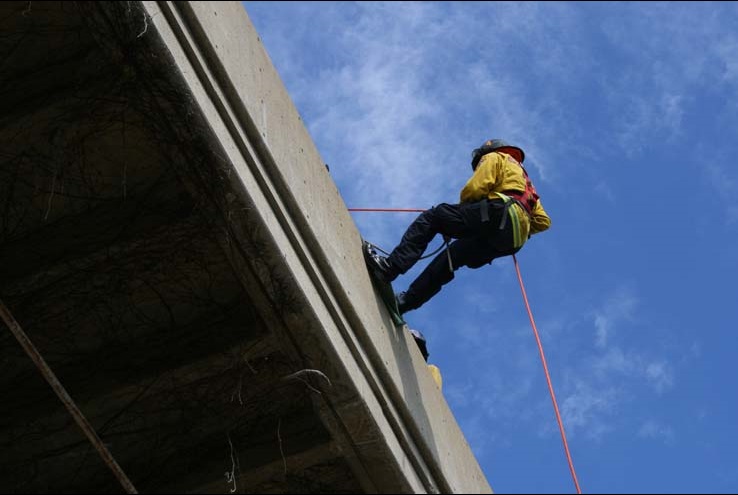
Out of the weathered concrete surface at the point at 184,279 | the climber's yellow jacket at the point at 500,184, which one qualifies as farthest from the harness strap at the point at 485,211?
the weathered concrete surface at the point at 184,279

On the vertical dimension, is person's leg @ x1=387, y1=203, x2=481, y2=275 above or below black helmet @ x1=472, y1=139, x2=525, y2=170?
below

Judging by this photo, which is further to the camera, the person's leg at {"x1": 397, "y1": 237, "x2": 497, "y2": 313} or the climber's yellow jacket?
the climber's yellow jacket

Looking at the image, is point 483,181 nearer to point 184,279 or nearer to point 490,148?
point 490,148

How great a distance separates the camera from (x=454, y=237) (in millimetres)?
8078

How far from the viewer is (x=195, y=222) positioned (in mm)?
5895

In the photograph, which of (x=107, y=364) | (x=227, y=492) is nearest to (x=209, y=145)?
(x=107, y=364)

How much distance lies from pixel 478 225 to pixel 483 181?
1.17ft

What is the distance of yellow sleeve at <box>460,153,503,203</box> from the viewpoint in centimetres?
815

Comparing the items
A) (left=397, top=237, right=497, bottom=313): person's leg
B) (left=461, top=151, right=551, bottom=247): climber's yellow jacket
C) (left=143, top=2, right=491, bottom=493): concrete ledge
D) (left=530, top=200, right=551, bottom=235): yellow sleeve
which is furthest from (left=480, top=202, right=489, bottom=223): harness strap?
(left=143, top=2, right=491, bottom=493): concrete ledge

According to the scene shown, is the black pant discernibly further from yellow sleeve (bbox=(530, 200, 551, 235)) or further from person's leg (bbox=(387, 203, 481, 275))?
yellow sleeve (bbox=(530, 200, 551, 235))

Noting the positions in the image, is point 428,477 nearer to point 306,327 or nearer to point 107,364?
point 306,327

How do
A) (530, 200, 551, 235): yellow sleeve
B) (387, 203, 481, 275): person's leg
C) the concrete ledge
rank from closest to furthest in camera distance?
the concrete ledge → (387, 203, 481, 275): person's leg → (530, 200, 551, 235): yellow sleeve

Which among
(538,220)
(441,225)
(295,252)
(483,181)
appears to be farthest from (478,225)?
(295,252)

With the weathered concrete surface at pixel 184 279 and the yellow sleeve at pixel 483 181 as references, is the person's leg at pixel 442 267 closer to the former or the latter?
the yellow sleeve at pixel 483 181
